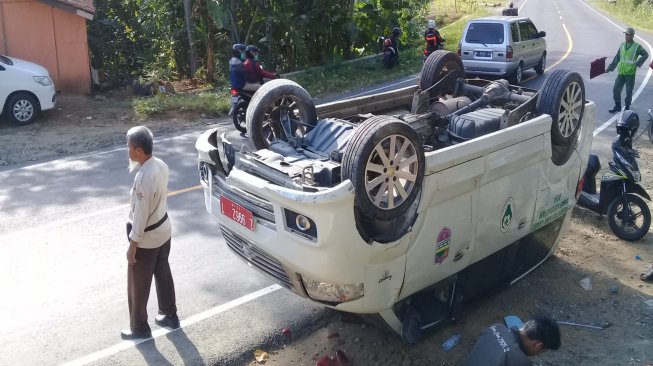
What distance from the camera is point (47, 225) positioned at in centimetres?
743

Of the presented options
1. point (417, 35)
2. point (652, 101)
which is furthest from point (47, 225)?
point (417, 35)

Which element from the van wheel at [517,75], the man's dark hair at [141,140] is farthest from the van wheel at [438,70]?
the van wheel at [517,75]

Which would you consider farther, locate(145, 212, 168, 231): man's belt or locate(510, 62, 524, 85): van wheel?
locate(510, 62, 524, 85): van wheel

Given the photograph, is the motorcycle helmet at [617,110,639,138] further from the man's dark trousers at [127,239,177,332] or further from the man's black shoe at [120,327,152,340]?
the man's black shoe at [120,327,152,340]

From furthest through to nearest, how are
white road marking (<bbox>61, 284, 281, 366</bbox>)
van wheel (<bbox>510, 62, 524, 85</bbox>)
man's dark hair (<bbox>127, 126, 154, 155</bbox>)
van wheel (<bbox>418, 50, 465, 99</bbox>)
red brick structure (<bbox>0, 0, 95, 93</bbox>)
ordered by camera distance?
van wheel (<bbox>510, 62, 524, 85</bbox>), red brick structure (<bbox>0, 0, 95, 93</bbox>), van wheel (<bbox>418, 50, 465, 99</bbox>), white road marking (<bbox>61, 284, 281, 366</bbox>), man's dark hair (<bbox>127, 126, 154, 155</bbox>)

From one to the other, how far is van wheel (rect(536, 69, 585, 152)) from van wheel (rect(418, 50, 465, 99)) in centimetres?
146

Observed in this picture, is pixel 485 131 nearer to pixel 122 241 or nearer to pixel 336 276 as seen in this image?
pixel 336 276

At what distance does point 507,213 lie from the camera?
5.07 metres

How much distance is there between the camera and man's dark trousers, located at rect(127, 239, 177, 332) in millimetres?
4891

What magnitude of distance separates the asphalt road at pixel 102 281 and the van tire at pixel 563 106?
2.48 meters

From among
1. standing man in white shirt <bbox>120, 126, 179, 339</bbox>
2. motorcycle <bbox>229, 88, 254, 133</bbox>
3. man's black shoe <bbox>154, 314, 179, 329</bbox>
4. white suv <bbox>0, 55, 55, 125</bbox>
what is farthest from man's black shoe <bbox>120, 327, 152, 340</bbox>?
white suv <bbox>0, 55, 55, 125</bbox>

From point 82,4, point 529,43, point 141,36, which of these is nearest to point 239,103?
point 82,4

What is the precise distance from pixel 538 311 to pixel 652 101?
11572 millimetres

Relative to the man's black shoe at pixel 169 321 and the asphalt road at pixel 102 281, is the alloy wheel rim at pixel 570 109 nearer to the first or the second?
the asphalt road at pixel 102 281
